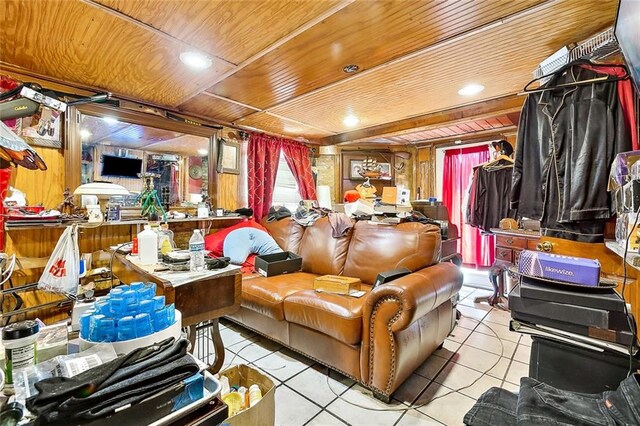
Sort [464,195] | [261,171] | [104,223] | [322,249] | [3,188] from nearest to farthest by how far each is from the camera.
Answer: [3,188] < [104,223] < [322,249] < [261,171] < [464,195]

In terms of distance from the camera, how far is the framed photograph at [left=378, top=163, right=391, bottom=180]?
4.63 m

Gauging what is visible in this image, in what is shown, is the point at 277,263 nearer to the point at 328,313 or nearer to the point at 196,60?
the point at 328,313

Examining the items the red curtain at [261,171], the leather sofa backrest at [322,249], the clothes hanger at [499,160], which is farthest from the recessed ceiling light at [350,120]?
the clothes hanger at [499,160]

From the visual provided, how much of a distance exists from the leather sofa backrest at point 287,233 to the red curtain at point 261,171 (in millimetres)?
494

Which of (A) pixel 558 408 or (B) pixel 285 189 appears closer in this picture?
(A) pixel 558 408

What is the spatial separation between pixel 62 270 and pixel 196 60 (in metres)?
1.72

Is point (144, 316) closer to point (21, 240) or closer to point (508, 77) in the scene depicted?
point (21, 240)

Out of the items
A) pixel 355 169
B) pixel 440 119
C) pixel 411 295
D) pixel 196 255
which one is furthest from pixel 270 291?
pixel 355 169

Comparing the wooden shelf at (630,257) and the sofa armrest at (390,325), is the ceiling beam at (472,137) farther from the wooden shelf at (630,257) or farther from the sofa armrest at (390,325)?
the sofa armrest at (390,325)

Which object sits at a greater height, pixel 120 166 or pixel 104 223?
pixel 120 166

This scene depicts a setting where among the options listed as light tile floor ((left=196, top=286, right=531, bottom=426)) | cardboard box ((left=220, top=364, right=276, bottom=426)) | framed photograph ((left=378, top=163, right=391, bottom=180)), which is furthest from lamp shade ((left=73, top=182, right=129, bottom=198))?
framed photograph ((left=378, top=163, right=391, bottom=180))

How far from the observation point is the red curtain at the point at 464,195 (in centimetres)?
433

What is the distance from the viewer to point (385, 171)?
468 cm

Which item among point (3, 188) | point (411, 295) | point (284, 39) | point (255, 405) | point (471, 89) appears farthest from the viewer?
point (471, 89)
